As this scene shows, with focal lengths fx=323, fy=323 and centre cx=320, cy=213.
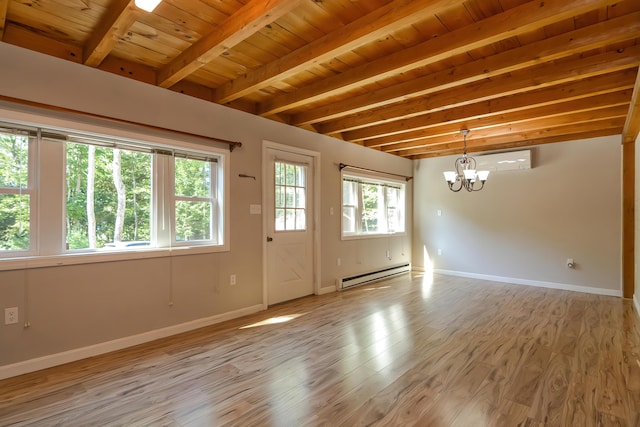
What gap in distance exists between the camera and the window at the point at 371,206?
17.9 feet

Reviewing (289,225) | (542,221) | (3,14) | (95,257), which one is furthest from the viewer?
(542,221)

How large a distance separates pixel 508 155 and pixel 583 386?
415 centimetres

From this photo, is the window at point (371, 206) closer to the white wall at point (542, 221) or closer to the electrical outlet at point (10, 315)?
the white wall at point (542, 221)

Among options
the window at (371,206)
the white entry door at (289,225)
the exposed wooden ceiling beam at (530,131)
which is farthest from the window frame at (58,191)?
the exposed wooden ceiling beam at (530,131)

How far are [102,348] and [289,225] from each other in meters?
2.43

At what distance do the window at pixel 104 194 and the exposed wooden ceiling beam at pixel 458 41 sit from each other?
4.82 ft

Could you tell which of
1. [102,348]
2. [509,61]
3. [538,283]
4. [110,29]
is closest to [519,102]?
[509,61]

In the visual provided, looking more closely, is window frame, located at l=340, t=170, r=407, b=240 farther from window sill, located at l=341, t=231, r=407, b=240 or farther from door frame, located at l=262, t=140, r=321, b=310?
door frame, located at l=262, t=140, r=321, b=310

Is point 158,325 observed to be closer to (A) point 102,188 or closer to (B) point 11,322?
(B) point 11,322

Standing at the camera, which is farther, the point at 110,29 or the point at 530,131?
the point at 530,131

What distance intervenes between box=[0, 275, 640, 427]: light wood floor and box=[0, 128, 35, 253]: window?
103 cm

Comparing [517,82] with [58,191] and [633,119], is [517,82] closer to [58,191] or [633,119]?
[633,119]

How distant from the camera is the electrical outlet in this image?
7.79 ft

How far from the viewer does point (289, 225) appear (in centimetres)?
446
